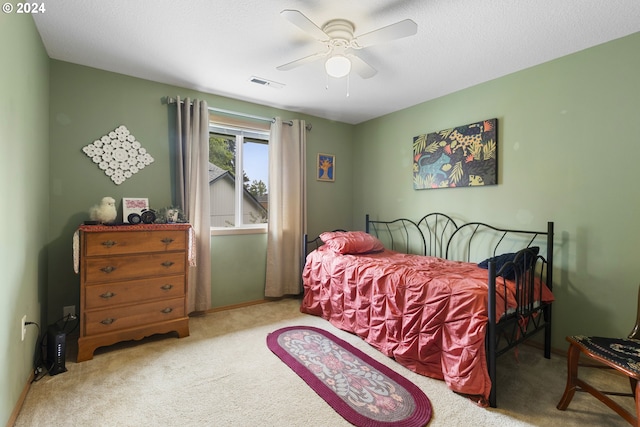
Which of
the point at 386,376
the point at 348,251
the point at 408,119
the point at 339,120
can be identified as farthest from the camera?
the point at 339,120

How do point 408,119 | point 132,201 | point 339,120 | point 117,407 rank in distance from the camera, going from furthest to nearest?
point 339,120 < point 408,119 < point 132,201 < point 117,407

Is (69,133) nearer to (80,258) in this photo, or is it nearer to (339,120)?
(80,258)

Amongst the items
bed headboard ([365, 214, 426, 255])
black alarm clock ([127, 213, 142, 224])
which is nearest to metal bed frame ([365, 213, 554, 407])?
bed headboard ([365, 214, 426, 255])

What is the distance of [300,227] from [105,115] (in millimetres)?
2319

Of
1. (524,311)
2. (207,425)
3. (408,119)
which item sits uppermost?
(408,119)

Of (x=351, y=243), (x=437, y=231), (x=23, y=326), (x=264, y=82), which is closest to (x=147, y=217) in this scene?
(x=23, y=326)

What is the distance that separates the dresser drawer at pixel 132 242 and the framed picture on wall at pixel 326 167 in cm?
206

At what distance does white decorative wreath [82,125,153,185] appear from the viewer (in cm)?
274

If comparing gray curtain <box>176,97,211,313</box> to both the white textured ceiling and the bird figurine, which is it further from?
the bird figurine

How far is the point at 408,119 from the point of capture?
12.2ft

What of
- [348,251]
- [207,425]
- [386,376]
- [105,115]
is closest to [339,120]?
[348,251]

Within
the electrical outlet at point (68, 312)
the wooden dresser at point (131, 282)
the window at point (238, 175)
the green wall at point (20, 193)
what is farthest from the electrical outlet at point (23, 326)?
the window at point (238, 175)

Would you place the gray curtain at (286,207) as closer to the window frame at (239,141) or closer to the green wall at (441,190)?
the window frame at (239,141)

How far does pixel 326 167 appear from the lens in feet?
13.9
